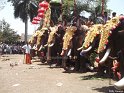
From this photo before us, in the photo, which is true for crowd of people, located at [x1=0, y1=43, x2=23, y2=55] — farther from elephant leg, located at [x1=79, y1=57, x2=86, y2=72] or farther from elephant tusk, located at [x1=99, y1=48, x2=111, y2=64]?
elephant tusk, located at [x1=99, y1=48, x2=111, y2=64]

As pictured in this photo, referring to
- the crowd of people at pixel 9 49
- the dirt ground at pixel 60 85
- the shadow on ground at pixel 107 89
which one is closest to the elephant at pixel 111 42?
the shadow on ground at pixel 107 89

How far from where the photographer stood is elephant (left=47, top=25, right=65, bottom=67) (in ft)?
62.5

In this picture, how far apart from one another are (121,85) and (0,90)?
211 inches

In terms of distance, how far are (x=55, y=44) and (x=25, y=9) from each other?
152 feet

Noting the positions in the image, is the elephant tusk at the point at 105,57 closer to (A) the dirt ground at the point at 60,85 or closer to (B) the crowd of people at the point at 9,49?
(A) the dirt ground at the point at 60,85

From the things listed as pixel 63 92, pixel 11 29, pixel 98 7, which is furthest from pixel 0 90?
pixel 11 29

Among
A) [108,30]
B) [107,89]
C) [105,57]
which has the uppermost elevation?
[108,30]

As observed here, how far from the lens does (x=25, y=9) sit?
65375 mm

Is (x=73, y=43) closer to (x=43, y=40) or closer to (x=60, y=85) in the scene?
(x=60, y=85)

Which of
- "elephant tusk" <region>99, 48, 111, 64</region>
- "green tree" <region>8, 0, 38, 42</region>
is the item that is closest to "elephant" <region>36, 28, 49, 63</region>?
"elephant tusk" <region>99, 48, 111, 64</region>

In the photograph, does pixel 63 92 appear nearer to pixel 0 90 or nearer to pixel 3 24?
pixel 0 90

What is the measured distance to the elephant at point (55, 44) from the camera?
19.0m

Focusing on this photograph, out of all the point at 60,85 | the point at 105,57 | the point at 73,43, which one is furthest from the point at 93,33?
the point at 73,43

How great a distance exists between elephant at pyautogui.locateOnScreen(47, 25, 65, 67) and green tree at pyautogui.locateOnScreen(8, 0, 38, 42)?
147 ft
